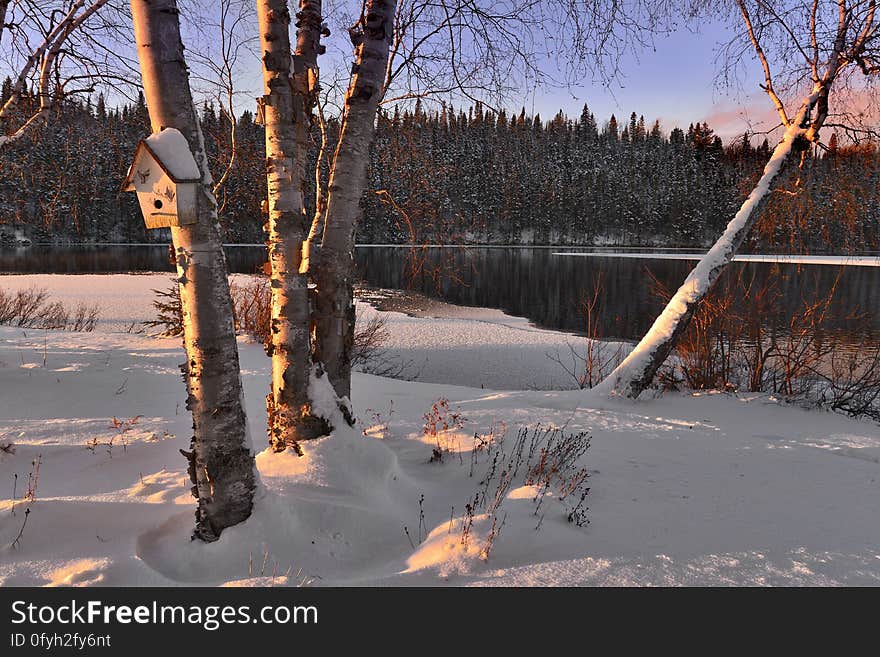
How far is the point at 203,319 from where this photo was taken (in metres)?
2.48

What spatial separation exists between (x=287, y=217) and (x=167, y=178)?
4.15 ft

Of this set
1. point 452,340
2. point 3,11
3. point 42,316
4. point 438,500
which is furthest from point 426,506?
point 42,316

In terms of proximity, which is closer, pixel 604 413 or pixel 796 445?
pixel 796 445

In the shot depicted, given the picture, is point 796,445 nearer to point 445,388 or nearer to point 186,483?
point 445,388

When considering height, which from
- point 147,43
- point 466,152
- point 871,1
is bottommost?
point 147,43

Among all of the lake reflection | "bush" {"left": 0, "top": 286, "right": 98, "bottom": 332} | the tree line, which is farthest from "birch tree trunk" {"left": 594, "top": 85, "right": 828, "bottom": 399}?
"bush" {"left": 0, "top": 286, "right": 98, "bottom": 332}

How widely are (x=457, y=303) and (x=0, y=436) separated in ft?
65.8

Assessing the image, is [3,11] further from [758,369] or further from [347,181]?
[758,369]

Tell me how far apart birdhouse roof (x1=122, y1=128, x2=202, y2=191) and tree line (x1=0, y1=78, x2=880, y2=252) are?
100 inches

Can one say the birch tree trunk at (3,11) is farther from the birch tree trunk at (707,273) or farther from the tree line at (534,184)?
the birch tree trunk at (707,273)

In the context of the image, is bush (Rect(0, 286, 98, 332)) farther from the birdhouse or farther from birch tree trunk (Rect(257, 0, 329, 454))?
the birdhouse

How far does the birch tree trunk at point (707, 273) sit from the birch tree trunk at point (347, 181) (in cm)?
432
